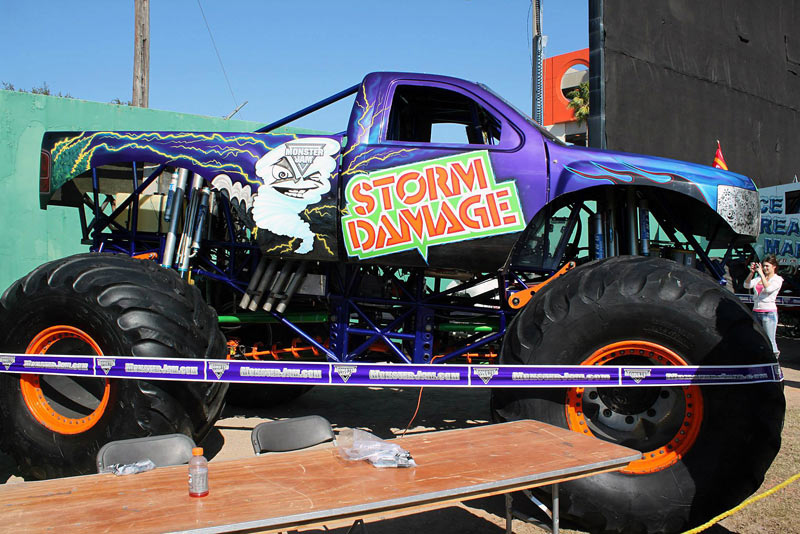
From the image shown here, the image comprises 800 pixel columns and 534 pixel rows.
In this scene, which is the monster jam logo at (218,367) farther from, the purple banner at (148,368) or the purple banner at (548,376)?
the purple banner at (548,376)

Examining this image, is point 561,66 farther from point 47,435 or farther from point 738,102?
point 47,435

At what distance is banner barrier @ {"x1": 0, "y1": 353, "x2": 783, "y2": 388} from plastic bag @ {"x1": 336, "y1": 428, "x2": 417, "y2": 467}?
1.15 meters

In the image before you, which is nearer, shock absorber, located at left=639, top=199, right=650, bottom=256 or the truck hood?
the truck hood

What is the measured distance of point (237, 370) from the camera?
4.01 meters

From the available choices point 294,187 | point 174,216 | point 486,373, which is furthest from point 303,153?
point 486,373

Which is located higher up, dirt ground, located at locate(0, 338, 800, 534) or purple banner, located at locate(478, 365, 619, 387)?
purple banner, located at locate(478, 365, 619, 387)

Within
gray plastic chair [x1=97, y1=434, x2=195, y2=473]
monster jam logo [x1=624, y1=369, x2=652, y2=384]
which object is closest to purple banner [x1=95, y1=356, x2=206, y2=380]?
gray plastic chair [x1=97, y1=434, x2=195, y2=473]

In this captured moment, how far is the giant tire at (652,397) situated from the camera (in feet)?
11.5

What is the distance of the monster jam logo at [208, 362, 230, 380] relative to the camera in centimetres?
396

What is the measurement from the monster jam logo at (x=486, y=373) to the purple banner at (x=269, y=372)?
3.20 ft

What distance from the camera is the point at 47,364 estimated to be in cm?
401

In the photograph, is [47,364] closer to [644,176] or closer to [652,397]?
[652,397]

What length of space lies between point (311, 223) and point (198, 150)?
1.06 metres

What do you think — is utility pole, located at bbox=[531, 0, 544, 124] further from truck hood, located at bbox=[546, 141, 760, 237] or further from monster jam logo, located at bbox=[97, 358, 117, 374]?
monster jam logo, located at bbox=[97, 358, 117, 374]
